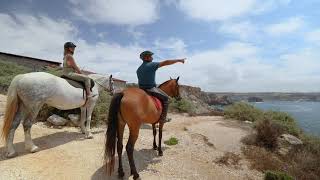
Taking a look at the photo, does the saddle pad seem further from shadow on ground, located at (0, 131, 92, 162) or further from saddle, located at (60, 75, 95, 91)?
shadow on ground, located at (0, 131, 92, 162)

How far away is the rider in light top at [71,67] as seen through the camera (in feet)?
31.2

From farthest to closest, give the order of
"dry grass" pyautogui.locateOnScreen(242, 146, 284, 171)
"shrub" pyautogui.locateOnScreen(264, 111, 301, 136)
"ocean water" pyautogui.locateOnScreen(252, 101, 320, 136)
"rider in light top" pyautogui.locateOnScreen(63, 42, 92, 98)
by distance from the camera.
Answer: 1. "ocean water" pyautogui.locateOnScreen(252, 101, 320, 136)
2. "shrub" pyautogui.locateOnScreen(264, 111, 301, 136)
3. "dry grass" pyautogui.locateOnScreen(242, 146, 284, 171)
4. "rider in light top" pyautogui.locateOnScreen(63, 42, 92, 98)

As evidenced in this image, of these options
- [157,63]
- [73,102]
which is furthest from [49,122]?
[157,63]

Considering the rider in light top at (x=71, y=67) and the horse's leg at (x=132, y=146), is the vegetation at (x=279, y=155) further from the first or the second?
the rider in light top at (x=71, y=67)

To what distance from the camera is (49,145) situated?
912 centimetres

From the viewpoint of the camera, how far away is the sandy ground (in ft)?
24.2

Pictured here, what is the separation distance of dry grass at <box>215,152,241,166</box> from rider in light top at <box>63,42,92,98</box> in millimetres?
4687

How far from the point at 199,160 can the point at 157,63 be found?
3.34 meters

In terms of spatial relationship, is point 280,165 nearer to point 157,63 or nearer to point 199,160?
point 199,160

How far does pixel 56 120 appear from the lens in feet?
37.8

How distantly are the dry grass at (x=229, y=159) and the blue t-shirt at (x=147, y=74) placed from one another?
3.34 m

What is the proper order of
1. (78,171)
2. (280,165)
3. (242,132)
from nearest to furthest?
(78,171), (280,165), (242,132)

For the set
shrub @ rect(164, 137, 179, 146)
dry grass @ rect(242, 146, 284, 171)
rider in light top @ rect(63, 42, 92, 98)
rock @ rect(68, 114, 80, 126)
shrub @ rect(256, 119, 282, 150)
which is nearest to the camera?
rider in light top @ rect(63, 42, 92, 98)

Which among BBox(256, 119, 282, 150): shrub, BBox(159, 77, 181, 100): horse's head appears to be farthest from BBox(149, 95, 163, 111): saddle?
BBox(256, 119, 282, 150): shrub
